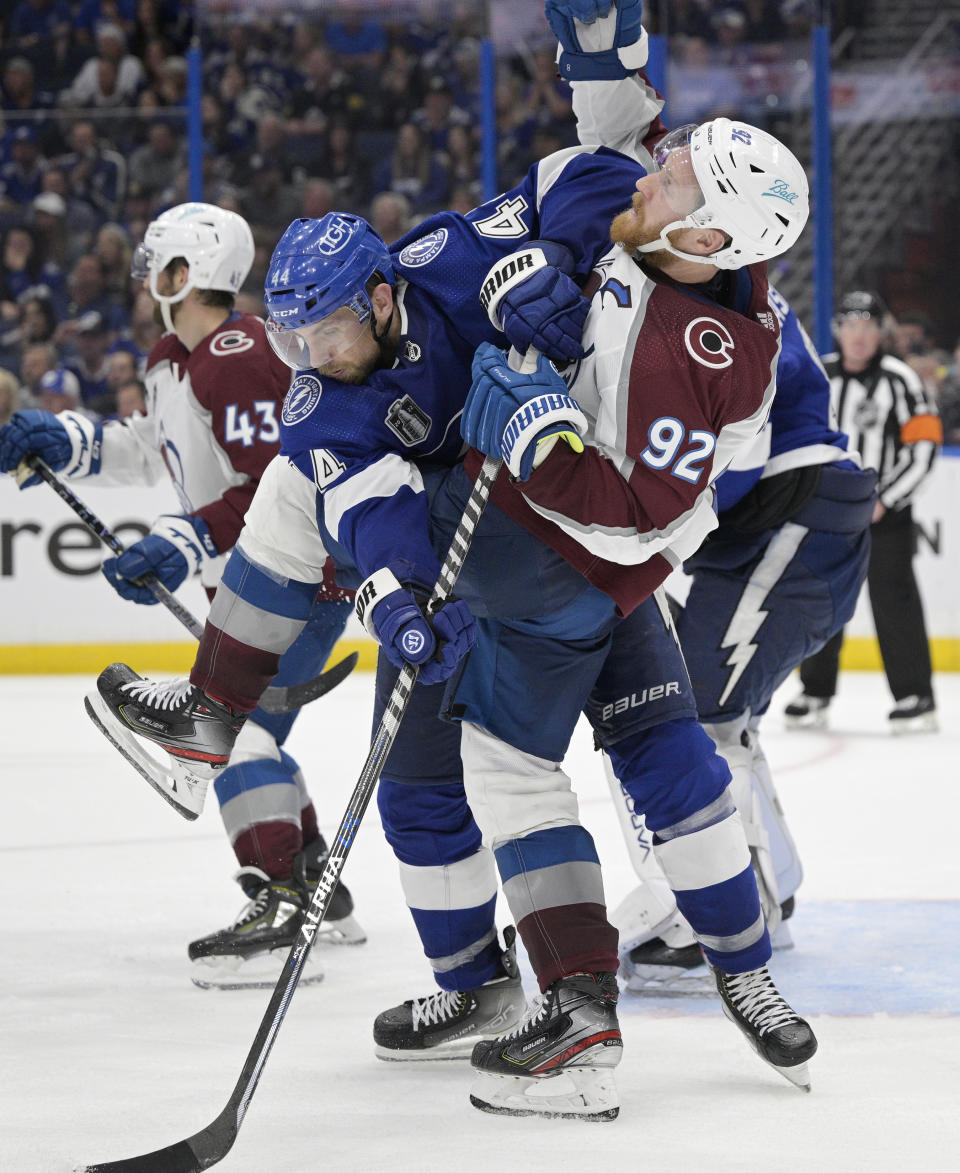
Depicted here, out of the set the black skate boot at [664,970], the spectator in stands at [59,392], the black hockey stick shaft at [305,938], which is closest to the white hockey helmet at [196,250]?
the black hockey stick shaft at [305,938]

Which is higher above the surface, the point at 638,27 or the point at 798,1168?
the point at 638,27

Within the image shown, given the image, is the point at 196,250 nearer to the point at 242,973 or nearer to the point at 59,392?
the point at 242,973

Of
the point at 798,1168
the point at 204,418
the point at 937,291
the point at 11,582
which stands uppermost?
the point at 204,418

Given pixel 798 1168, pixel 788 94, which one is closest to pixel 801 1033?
pixel 798 1168

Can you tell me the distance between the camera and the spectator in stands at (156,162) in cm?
736

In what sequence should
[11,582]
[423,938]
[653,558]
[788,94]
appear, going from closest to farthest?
[653,558] → [423,938] → [11,582] → [788,94]

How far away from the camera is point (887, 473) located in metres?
5.75

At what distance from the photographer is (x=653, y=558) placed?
2.26 metres

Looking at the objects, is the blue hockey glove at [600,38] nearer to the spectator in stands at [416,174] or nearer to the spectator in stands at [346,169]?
the spectator in stands at [416,174]

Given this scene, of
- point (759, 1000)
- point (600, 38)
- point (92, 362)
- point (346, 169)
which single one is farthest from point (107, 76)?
point (759, 1000)

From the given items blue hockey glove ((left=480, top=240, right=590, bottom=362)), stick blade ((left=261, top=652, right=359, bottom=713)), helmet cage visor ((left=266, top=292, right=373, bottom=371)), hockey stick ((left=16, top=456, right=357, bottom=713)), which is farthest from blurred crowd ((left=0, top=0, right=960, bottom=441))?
blue hockey glove ((left=480, top=240, right=590, bottom=362))

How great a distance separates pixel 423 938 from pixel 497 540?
0.65 m

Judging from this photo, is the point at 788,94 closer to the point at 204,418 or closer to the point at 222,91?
the point at 222,91

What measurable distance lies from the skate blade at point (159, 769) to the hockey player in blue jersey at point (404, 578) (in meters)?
0.04
